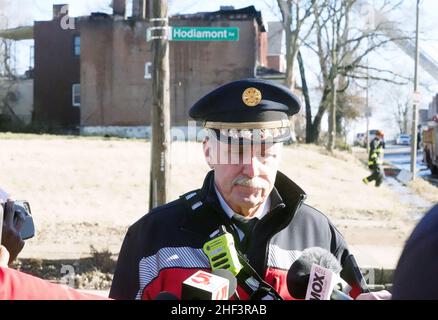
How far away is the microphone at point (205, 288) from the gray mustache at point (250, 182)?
92cm

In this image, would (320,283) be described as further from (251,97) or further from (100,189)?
(100,189)

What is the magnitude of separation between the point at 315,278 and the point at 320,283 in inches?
1.2

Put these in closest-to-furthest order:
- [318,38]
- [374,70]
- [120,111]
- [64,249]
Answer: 1. [64,249]
2. [318,38]
3. [120,111]
4. [374,70]

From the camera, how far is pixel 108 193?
1300 centimetres

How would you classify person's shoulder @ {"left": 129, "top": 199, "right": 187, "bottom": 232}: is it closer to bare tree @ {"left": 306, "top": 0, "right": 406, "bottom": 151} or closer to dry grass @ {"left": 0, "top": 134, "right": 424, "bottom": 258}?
dry grass @ {"left": 0, "top": 134, "right": 424, "bottom": 258}

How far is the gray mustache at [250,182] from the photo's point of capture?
2510 mm

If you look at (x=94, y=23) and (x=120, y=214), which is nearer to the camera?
(x=120, y=214)

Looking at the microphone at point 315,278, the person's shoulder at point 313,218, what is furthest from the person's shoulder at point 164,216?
the microphone at point 315,278

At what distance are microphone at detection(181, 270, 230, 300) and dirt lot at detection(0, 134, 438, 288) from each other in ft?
15.0

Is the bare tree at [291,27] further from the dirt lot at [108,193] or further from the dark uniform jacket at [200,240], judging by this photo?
the dark uniform jacket at [200,240]

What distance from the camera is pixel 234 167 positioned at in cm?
253

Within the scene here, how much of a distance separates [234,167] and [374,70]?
36.2 metres
